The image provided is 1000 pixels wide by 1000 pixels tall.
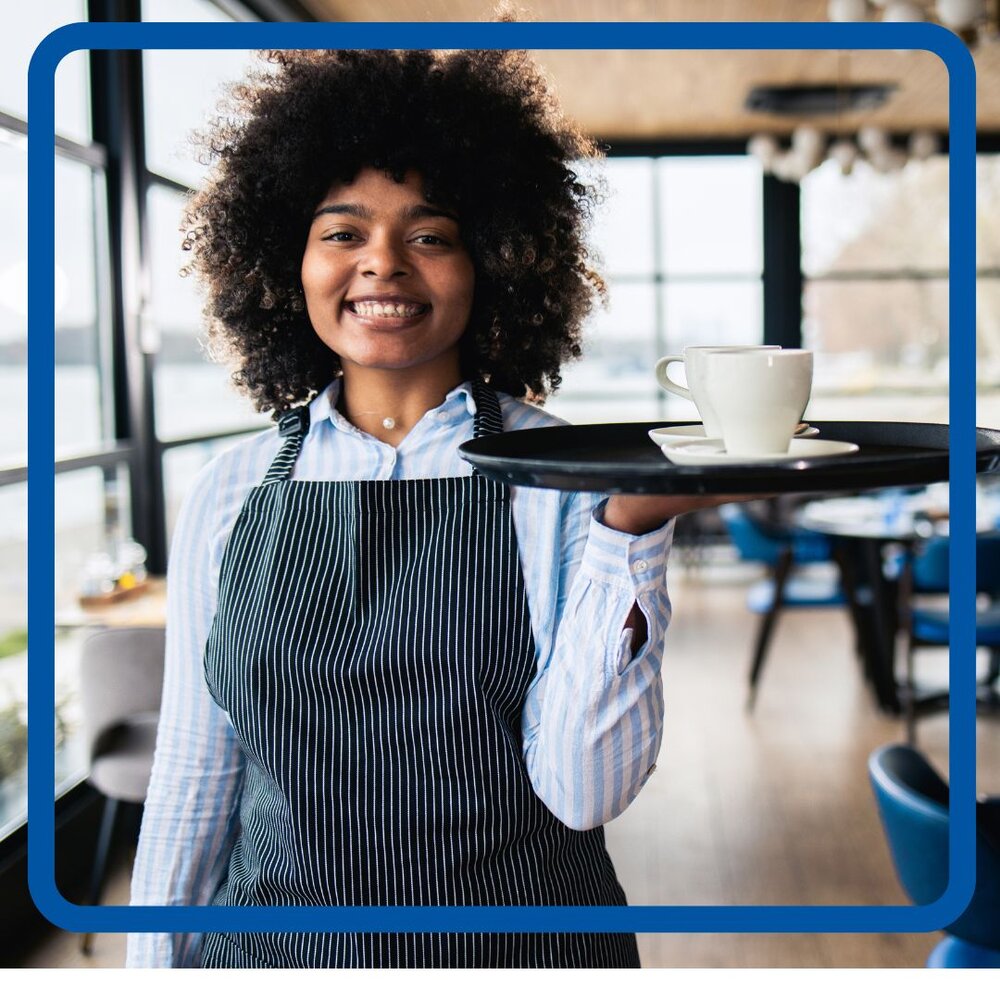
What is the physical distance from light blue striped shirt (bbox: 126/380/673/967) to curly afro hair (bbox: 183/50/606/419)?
0.05 m

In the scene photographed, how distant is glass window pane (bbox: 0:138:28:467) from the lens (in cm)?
57

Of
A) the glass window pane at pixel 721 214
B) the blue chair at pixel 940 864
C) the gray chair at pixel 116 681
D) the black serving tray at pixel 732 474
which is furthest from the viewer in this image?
the glass window pane at pixel 721 214

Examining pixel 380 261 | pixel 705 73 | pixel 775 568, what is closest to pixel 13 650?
pixel 380 261

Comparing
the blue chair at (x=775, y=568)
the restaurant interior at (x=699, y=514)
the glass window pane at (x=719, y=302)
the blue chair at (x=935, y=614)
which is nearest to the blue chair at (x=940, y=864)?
the restaurant interior at (x=699, y=514)

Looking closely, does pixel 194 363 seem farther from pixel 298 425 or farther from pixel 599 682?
pixel 599 682

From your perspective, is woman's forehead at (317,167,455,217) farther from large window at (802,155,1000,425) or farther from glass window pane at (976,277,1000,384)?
glass window pane at (976,277,1000,384)

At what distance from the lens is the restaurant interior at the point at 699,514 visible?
61 cm

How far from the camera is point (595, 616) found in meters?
0.49

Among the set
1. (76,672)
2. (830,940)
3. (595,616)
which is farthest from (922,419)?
(830,940)

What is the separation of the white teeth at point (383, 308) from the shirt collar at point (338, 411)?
0.06 meters

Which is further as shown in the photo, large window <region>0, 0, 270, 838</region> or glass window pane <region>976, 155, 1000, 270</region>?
large window <region>0, 0, 270, 838</region>

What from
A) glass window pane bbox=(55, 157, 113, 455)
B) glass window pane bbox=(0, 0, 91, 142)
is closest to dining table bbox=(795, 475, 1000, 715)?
glass window pane bbox=(55, 157, 113, 455)

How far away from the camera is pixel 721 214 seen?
572 centimetres

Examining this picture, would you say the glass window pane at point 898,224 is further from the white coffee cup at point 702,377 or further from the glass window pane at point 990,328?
the glass window pane at point 990,328
